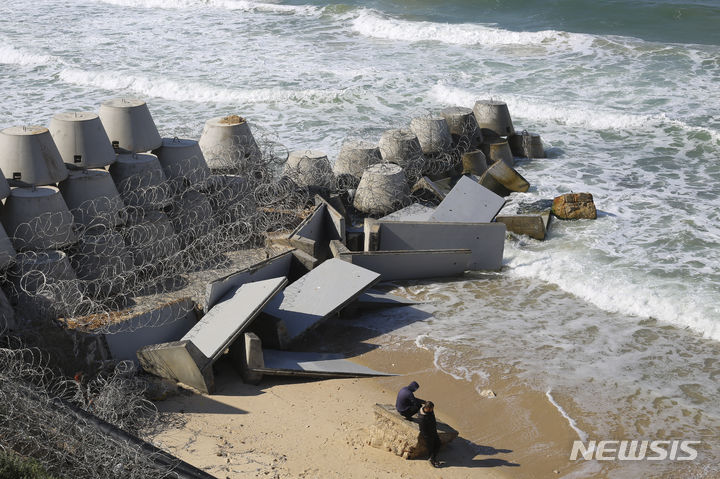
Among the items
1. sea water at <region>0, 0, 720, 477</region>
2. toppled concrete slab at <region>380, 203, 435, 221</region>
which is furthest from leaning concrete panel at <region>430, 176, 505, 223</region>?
sea water at <region>0, 0, 720, 477</region>

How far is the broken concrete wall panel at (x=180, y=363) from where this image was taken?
8336mm

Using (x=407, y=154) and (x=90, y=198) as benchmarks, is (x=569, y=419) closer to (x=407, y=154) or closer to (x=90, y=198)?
(x=90, y=198)

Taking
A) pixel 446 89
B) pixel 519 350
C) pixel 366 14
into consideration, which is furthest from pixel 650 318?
pixel 366 14

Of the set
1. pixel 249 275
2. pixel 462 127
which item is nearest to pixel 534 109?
pixel 462 127

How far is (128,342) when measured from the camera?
886cm

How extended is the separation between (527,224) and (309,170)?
146 inches

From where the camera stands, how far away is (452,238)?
1180cm

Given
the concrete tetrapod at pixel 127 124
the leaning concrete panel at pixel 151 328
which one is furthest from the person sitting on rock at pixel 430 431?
the concrete tetrapod at pixel 127 124

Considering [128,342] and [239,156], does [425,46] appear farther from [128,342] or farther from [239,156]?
[128,342]

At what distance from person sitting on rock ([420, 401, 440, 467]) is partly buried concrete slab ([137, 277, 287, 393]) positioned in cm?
245

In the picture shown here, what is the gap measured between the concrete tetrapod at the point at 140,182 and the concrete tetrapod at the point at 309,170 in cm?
274

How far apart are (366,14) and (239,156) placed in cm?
2072

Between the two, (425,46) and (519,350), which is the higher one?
(425,46)

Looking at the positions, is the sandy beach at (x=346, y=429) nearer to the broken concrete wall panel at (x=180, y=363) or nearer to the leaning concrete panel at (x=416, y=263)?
the broken concrete wall panel at (x=180, y=363)
